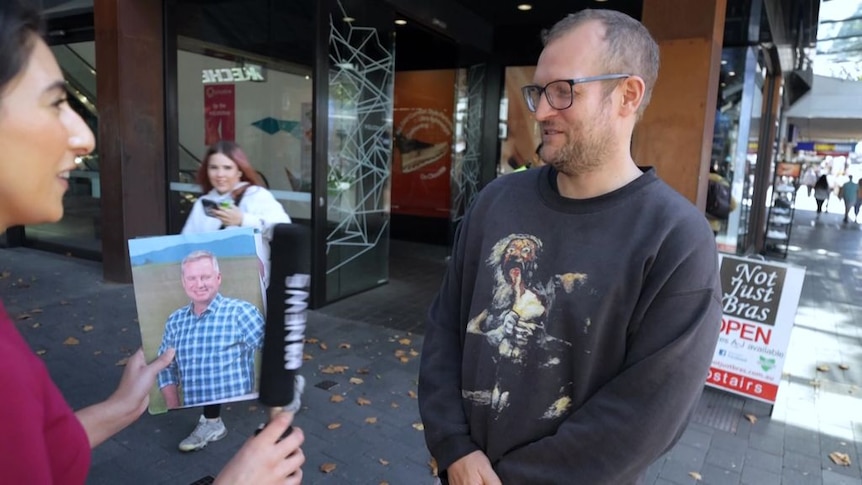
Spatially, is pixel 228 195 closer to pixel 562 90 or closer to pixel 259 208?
pixel 259 208

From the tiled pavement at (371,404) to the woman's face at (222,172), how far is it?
163 cm

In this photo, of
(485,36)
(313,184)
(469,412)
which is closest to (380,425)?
(469,412)

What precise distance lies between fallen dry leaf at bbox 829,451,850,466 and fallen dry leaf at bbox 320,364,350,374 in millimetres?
3624

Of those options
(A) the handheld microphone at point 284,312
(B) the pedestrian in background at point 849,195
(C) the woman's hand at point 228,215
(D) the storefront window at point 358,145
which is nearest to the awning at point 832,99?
(B) the pedestrian in background at point 849,195

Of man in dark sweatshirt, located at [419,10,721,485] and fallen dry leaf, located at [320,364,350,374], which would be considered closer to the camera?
man in dark sweatshirt, located at [419,10,721,485]

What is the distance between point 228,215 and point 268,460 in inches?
104

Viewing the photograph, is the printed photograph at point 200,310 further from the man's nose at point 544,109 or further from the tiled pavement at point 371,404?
the tiled pavement at point 371,404

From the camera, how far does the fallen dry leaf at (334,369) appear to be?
469cm

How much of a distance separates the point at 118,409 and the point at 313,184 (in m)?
5.21

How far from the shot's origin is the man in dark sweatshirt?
52.3 inches

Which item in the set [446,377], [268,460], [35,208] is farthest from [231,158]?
[268,460]

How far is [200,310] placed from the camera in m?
1.86

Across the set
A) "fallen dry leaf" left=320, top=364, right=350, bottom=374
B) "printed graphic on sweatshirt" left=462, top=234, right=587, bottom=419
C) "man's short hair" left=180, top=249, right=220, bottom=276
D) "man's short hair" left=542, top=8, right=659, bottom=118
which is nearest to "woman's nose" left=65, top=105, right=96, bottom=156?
"man's short hair" left=180, top=249, right=220, bottom=276

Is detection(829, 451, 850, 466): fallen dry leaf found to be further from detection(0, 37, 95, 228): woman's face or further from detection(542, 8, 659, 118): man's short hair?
detection(0, 37, 95, 228): woman's face
